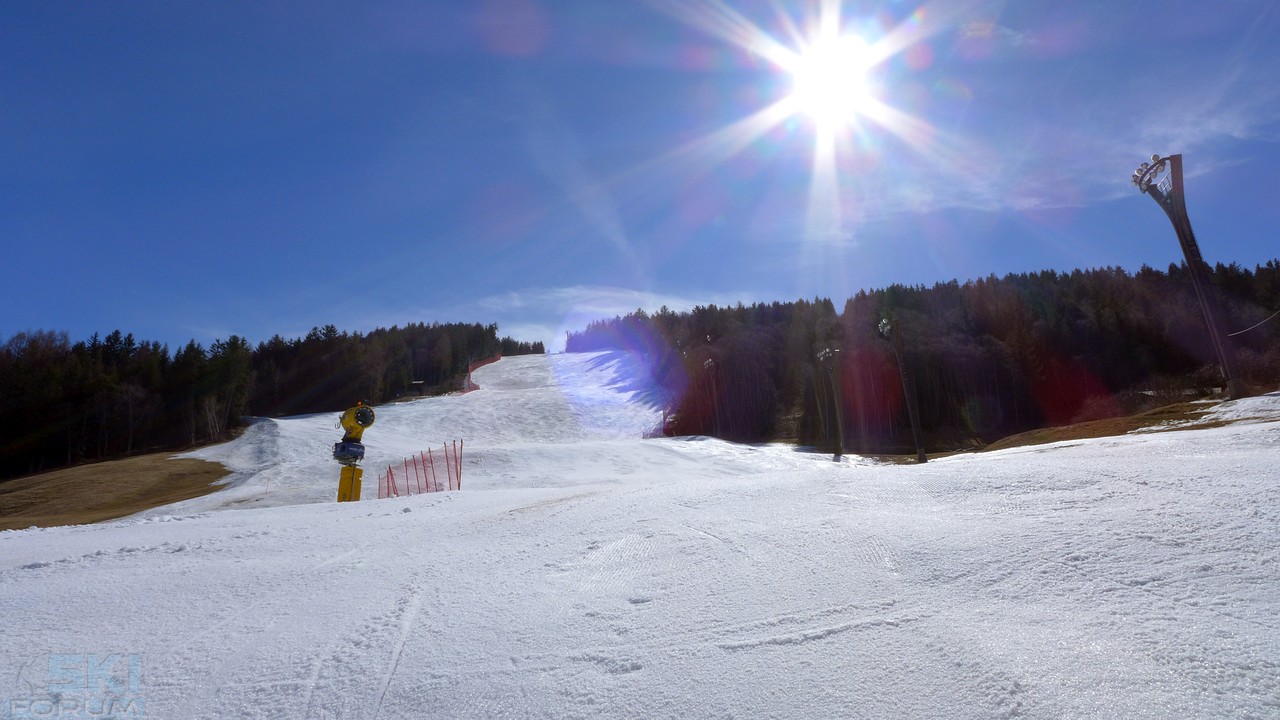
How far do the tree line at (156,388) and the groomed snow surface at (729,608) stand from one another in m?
37.9

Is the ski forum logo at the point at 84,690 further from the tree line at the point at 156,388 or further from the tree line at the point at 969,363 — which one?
the tree line at the point at 156,388

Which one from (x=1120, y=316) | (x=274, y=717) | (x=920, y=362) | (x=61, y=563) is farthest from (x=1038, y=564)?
(x=1120, y=316)

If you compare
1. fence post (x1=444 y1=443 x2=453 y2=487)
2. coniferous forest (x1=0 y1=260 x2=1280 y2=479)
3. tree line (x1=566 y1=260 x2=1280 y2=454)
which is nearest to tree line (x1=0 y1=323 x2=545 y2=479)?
coniferous forest (x1=0 y1=260 x2=1280 y2=479)

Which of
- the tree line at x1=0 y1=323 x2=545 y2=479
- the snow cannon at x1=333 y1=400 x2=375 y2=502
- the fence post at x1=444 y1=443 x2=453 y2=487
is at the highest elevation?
the tree line at x1=0 y1=323 x2=545 y2=479

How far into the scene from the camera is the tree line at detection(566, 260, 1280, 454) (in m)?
37.1

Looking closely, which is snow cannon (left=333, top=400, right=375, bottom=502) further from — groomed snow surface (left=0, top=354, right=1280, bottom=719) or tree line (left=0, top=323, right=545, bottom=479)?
tree line (left=0, top=323, right=545, bottom=479)

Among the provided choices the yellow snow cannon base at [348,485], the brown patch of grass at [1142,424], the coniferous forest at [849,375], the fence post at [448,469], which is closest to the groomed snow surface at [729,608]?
the yellow snow cannon base at [348,485]

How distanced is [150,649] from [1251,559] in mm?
5548

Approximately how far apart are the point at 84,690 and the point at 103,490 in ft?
98.8

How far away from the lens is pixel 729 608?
10.5 ft

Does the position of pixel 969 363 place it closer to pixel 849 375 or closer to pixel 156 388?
pixel 849 375

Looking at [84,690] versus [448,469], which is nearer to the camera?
[84,690]

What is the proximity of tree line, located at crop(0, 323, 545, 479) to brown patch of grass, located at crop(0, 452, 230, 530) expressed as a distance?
790 centimetres

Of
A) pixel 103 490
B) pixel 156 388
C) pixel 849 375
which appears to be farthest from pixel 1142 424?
pixel 156 388
